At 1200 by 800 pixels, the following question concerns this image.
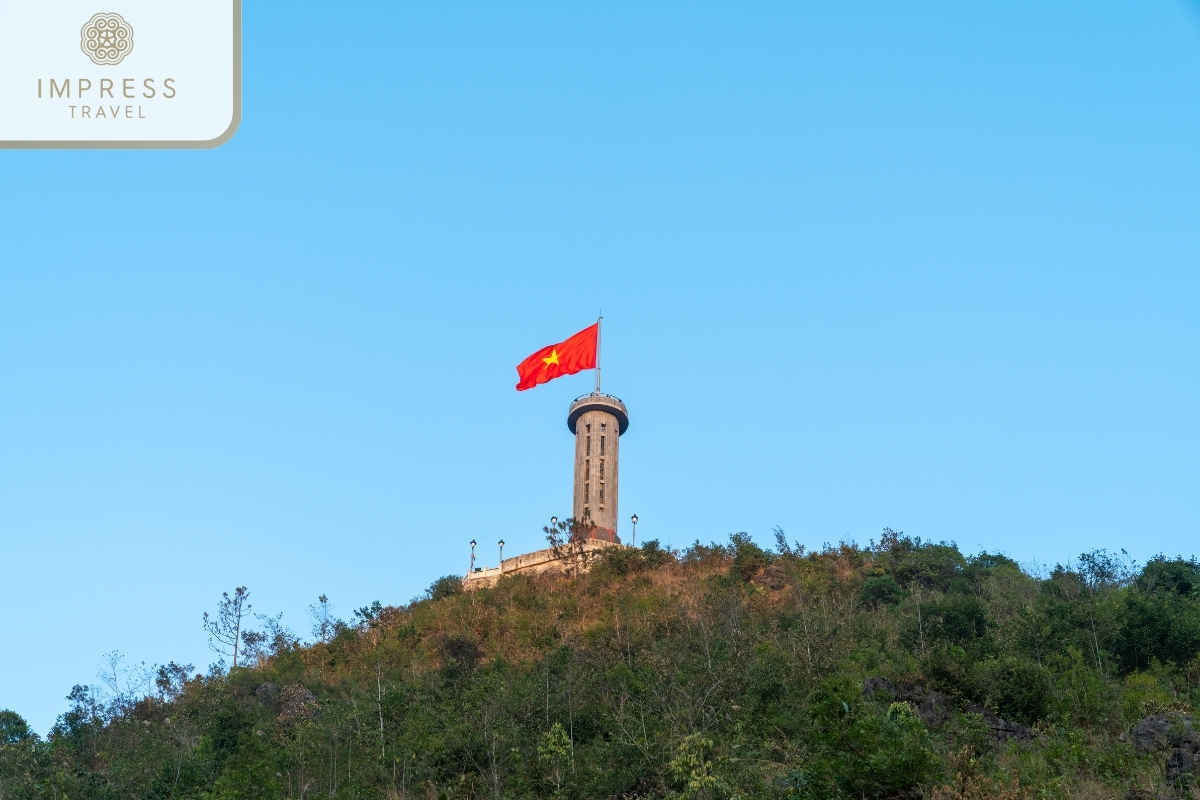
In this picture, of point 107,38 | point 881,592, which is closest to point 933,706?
point 881,592

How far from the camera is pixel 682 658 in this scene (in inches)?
1038

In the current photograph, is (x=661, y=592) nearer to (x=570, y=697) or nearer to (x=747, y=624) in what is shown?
(x=747, y=624)

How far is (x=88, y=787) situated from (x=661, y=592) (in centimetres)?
1725

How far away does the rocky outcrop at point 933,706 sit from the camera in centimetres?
2277

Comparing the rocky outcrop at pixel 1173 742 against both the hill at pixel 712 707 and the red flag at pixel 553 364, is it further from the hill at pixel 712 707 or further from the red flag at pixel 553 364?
the red flag at pixel 553 364

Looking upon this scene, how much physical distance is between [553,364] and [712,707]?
23.5 meters

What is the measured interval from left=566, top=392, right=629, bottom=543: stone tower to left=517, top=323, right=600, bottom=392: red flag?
3688mm

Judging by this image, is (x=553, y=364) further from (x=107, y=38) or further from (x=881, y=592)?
(x=107, y=38)

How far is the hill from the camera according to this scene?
64.1ft

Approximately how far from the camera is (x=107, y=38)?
32.2ft

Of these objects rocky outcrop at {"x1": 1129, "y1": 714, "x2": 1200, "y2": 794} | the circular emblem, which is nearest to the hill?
rocky outcrop at {"x1": 1129, "y1": 714, "x2": 1200, "y2": 794}

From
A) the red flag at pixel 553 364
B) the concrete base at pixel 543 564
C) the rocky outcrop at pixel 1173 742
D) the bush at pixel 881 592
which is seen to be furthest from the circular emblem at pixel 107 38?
the red flag at pixel 553 364

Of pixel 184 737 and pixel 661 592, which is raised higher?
pixel 661 592

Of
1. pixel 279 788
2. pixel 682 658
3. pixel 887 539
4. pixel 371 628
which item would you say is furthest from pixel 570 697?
pixel 887 539
